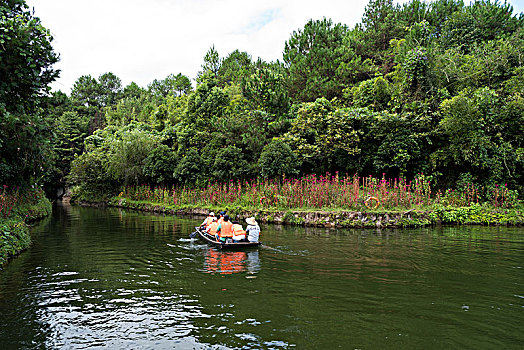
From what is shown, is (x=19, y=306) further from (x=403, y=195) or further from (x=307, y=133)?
(x=307, y=133)

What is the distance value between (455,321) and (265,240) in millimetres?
7579

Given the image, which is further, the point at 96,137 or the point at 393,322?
the point at 96,137

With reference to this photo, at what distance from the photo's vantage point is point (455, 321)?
17.4 feet

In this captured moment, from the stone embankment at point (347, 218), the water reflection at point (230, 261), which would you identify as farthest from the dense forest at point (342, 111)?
the water reflection at point (230, 261)

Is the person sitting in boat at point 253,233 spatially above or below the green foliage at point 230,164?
below

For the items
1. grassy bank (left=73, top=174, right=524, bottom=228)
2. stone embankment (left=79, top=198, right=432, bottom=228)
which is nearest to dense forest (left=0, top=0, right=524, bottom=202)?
grassy bank (left=73, top=174, right=524, bottom=228)

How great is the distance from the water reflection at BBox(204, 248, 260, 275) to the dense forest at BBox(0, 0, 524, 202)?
6.48 m

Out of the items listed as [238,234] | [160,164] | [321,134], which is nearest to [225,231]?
[238,234]

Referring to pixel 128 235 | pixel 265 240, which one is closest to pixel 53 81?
pixel 128 235

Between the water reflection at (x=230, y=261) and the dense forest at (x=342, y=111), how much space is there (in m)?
6.48

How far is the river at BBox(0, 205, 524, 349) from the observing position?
4.92 meters

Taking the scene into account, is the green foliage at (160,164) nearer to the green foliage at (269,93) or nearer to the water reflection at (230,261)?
the green foliage at (269,93)

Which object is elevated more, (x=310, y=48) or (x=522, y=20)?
(x=522, y=20)

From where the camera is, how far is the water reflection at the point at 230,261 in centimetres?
859
